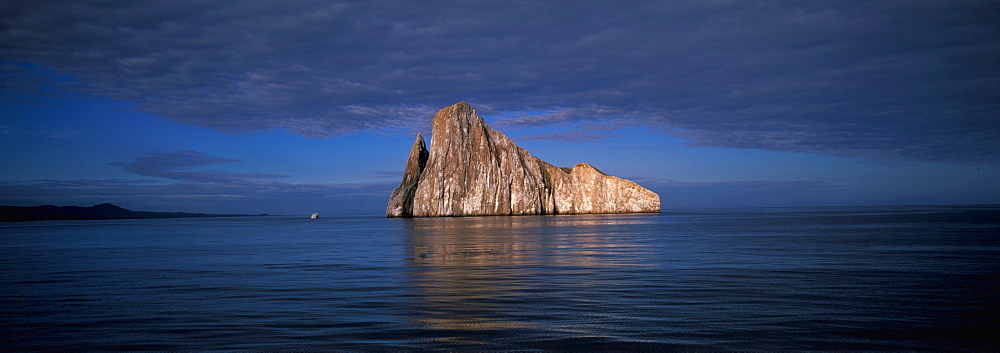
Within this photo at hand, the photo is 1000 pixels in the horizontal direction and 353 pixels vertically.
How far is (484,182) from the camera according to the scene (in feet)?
481

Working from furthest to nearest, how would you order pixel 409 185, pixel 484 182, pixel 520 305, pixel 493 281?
pixel 409 185
pixel 484 182
pixel 493 281
pixel 520 305

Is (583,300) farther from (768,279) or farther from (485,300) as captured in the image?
(768,279)

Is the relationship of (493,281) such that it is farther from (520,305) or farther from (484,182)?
(484,182)

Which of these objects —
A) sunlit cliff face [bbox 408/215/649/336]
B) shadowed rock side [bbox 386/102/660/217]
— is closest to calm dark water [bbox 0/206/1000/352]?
sunlit cliff face [bbox 408/215/649/336]

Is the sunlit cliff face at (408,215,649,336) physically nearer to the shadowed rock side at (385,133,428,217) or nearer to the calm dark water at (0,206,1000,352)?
the calm dark water at (0,206,1000,352)

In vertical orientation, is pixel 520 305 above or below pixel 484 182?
below

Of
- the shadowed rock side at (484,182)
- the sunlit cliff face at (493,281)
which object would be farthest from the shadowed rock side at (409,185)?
the sunlit cliff face at (493,281)

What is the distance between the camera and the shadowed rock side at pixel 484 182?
144 metres

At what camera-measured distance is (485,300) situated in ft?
37.8

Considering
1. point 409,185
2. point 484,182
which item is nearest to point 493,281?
point 484,182

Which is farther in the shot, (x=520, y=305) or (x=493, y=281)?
(x=493, y=281)

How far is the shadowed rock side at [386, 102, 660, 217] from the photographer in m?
144

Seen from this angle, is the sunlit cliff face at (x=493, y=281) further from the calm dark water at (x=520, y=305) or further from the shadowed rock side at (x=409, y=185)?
the shadowed rock side at (x=409, y=185)

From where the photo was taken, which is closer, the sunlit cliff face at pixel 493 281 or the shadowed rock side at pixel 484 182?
the sunlit cliff face at pixel 493 281
